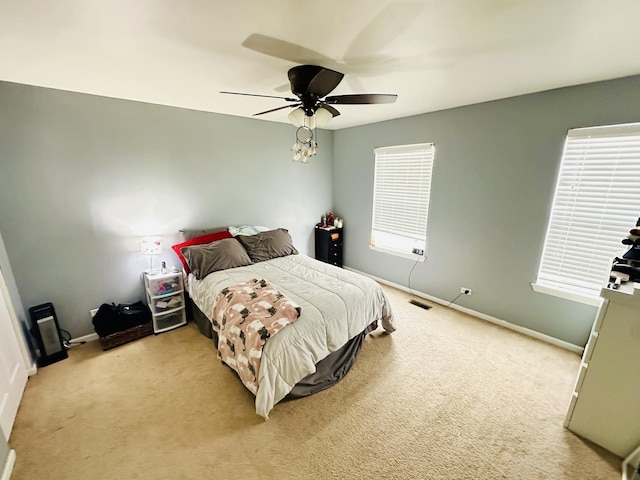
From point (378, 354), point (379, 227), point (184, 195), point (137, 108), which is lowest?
point (378, 354)

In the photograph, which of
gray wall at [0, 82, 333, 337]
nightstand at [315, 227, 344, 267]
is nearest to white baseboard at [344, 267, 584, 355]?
nightstand at [315, 227, 344, 267]

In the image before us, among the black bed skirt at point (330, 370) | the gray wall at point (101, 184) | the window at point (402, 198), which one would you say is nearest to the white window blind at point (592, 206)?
the window at point (402, 198)

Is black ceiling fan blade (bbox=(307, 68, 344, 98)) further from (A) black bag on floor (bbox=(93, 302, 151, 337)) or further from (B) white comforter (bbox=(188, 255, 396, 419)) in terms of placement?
(A) black bag on floor (bbox=(93, 302, 151, 337))

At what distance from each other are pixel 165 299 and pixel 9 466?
59.0 inches

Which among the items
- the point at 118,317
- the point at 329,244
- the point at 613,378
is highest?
the point at 329,244

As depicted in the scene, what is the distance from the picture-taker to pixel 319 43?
1494mm

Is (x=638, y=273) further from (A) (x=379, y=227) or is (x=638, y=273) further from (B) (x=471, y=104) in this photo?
(A) (x=379, y=227)

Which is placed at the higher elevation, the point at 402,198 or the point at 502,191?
the point at 502,191

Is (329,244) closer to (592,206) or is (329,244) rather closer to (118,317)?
(118,317)

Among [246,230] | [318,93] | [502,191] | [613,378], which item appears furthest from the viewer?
[246,230]

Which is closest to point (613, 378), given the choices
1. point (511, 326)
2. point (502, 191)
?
point (511, 326)

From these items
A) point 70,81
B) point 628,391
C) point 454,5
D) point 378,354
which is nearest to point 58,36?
point 70,81

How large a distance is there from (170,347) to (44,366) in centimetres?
100

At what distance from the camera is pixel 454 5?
1172 mm
